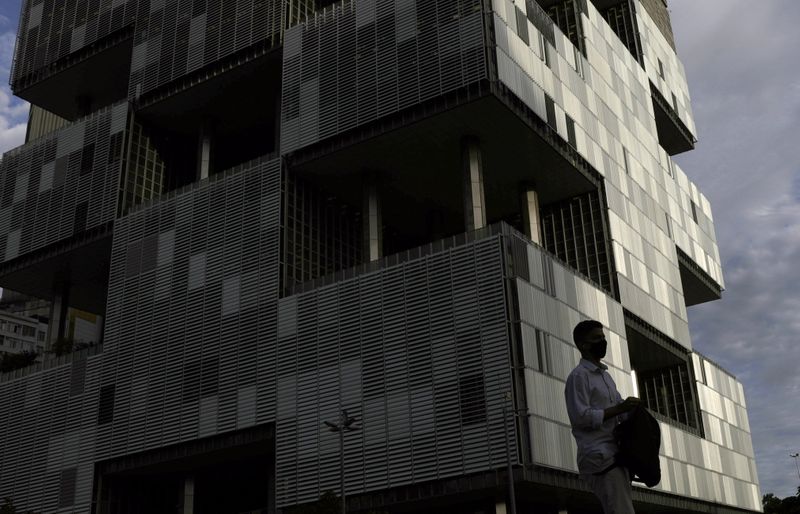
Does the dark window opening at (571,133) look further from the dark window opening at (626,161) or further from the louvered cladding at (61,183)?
the louvered cladding at (61,183)

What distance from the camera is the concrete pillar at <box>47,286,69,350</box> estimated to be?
71.4 metres

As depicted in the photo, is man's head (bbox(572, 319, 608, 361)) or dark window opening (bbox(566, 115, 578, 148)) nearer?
man's head (bbox(572, 319, 608, 361))

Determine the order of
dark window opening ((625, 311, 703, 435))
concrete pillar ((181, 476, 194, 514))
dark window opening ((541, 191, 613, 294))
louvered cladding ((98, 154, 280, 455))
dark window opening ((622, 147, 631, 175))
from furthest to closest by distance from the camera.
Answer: dark window opening ((622, 147, 631, 175)), dark window opening ((625, 311, 703, 435)), dark window opening ((541, 191, 613, 294)), concrete pillar ((181, 476, 194, 514)), louvered cladding ((98, 154, 280, 455))

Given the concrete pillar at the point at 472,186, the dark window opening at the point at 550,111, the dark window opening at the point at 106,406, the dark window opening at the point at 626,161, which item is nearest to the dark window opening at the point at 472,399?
the concrete pillar at the point at 472,186

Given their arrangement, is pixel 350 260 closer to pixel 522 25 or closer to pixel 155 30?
pixel 522 25

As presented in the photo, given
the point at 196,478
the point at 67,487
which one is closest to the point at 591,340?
the point at 196,478

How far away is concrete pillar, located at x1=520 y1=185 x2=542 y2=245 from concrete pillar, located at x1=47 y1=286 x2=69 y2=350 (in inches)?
1383

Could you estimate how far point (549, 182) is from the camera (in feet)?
201

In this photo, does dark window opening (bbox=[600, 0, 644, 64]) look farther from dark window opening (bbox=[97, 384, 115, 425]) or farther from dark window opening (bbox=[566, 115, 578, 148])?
dark window opening (bbox=[97, 384, 115, 425])

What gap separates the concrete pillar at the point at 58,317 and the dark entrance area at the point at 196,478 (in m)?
14.5

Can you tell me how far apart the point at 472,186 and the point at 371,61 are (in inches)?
395

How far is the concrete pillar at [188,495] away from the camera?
5766 centimetres

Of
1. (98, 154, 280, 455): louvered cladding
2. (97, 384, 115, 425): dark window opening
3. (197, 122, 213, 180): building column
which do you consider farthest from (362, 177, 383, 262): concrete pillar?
(97, 384, 115, 425): dark window opening

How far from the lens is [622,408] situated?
9.76 meters
